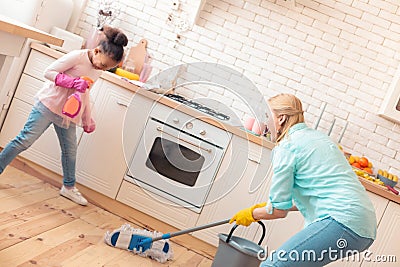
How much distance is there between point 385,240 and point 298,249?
5.37 feet

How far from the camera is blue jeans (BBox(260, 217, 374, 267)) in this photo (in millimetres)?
2123

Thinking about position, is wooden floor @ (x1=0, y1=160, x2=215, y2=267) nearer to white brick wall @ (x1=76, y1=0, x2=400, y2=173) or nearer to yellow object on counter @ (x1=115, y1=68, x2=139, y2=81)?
yellow object on counter @ (x1=115, y1=68, x2=139, y2=81)

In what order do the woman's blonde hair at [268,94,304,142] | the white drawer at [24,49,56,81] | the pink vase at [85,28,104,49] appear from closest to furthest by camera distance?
the woman's blonde hair at [268,94,304,142] < the white drawer at [24,49,56,81] < the pink vase at [85,28,104,49]

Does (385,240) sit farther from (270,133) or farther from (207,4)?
(207,4)

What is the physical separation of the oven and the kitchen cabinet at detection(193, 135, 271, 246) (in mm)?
53

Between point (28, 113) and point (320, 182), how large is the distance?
228cm

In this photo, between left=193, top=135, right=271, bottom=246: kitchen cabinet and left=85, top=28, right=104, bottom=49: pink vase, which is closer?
left=193, top=135, right=271, bottom=246: kitchen cabinet

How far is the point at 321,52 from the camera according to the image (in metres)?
4.04

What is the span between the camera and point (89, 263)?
2766 mm

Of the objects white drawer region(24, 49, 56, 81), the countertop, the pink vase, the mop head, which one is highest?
the pink vase

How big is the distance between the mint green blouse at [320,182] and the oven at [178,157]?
4.14 ft

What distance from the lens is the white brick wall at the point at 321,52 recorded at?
158 inches

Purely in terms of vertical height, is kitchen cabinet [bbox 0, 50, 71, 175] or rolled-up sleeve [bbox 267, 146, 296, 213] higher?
rolled-up sleeve [bbox 267, 146, 296, 213]

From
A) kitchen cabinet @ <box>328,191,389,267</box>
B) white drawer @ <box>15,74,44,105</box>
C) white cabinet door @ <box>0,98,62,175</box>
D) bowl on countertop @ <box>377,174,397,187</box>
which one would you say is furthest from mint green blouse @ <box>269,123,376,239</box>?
white drawer @ <box>15,74,44,105</box>
